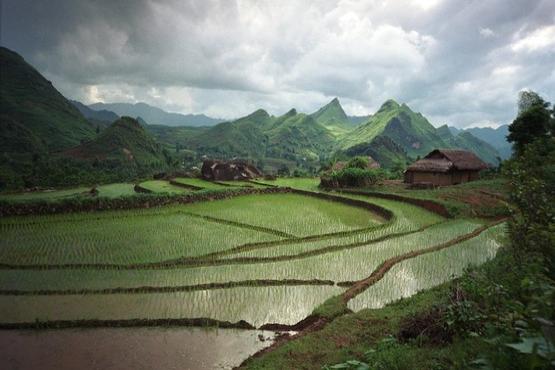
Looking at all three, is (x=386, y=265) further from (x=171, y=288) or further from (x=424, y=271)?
(x=171, y=288)

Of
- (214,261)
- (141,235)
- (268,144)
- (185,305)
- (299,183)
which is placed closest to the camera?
(185,305)

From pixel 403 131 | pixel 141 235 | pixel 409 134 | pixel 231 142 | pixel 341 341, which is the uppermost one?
pixel 403 131

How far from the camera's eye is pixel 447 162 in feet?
91.9

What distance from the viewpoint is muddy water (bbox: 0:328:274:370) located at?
20.0 ft

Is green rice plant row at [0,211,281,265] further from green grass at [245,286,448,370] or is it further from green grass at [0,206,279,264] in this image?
green grass at [245,286,448,370]

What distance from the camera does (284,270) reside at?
418 inches

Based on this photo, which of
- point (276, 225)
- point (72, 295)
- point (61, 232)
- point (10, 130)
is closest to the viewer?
point (72, 295)

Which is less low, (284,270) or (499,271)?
(499,271)

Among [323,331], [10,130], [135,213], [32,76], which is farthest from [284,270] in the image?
[32,76]

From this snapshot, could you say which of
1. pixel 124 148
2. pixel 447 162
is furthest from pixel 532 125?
pixel 124 148

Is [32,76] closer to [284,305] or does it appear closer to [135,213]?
[135,213]

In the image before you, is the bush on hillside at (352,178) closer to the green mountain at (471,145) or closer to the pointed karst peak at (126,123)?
the pointed karst peak at (126,123)

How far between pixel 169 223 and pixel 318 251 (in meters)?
7.94

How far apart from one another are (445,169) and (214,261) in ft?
73.7
